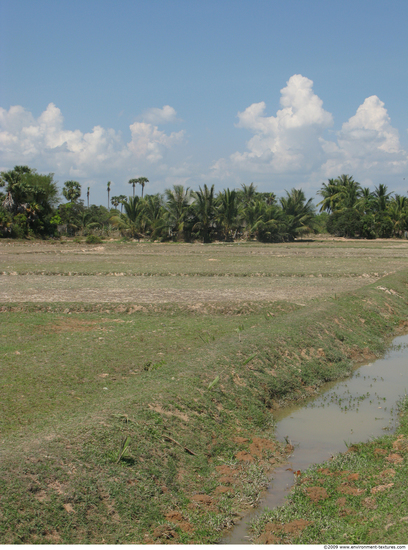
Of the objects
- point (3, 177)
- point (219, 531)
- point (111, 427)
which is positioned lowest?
point (219, 531)

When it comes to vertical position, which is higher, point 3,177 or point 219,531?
point 3,177

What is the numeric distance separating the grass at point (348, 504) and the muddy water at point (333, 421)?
9.3 inches

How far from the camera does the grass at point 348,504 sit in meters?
4.61

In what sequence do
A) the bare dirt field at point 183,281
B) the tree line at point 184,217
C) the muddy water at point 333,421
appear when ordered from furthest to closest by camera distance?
the tree line at point 184,217, the bare dirt field at point 183,281, the muddy water at point 333,421

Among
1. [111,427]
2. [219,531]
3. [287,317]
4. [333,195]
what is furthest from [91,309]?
[333,195]

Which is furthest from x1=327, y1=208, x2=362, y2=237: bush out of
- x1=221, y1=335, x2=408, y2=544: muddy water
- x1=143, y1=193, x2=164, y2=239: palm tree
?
x1=221, y1=335, x2=408, y2=544: muddy water

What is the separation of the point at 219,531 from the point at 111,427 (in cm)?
170

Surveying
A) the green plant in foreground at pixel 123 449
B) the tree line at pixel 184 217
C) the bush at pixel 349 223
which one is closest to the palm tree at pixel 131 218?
the tree line at pixel 184 217

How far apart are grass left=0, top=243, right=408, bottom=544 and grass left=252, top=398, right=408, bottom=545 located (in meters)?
0.50

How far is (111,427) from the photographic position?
5770 millimetres

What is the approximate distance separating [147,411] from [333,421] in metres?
3.26

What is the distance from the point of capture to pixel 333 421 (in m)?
7.85

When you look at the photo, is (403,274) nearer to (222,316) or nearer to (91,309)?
(222,316)

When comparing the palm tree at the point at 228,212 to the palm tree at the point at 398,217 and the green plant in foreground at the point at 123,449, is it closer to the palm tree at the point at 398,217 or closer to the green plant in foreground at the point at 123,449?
the palm tree at the point at 398,217
